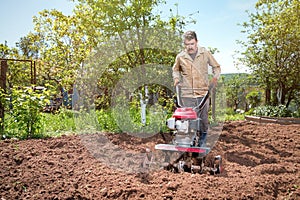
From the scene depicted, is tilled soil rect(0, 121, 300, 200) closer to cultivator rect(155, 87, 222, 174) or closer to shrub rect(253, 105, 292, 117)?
cultivator rect(155, 87, 222, 174)

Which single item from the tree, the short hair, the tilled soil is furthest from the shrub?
the short hair

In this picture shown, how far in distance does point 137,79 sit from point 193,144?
398cm

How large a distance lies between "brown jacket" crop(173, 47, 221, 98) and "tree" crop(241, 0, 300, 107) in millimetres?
7664

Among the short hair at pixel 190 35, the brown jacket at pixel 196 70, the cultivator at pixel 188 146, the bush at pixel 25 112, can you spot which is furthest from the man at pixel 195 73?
the bush at pixel 25 112

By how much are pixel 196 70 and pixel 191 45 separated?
381 millimetres

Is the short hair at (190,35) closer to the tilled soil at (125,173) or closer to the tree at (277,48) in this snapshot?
the tilled soil at (125,173)

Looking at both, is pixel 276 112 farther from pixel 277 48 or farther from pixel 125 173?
pixel 125 173

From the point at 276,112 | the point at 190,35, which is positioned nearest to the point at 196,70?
the point at 190,35

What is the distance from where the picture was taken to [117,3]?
22.0 feet

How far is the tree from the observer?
10.4 m

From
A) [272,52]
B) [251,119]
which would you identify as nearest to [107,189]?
[251,119]

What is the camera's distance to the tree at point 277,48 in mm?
10414

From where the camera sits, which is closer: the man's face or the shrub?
the man's face

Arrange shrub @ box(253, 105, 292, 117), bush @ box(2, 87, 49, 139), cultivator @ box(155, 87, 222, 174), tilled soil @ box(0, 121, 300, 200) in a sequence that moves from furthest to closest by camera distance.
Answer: shrub @ box(253, 105, 292, 117)
bush @ box(2, 87, 49, 139)
cultivator @ box(155, 87, 222, 174)
tilled soil @ box(0, 121, 300, 200)
